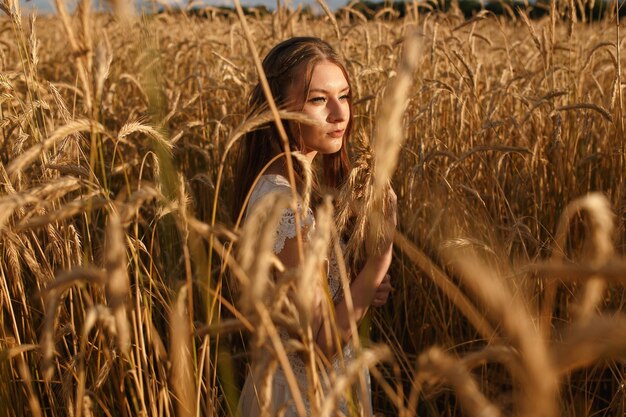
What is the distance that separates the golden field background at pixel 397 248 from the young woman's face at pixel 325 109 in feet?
0.93

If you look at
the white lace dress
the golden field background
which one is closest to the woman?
the white lace dress

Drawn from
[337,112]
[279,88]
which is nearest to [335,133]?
[337,112]

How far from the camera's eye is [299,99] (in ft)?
6.40

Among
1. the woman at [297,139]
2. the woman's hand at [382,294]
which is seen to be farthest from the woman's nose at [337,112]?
the woman's hand at [382,294]

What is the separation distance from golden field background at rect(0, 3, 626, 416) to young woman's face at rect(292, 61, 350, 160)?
28 cm

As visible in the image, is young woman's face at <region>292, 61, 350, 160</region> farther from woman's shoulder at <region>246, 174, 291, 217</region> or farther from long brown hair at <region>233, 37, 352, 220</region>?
woman's shoulder at <region>246, 174, 291, 217</region>

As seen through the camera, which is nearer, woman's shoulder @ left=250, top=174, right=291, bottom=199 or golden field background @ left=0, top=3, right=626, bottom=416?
golden field background @ left=0, top=3, right=626, bottom=416

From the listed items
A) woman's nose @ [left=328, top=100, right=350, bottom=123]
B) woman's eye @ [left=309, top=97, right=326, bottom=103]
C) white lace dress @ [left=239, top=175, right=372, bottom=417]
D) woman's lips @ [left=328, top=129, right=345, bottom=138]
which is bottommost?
white lace dress @ [left=239, top=175, right=372, bottom=417]

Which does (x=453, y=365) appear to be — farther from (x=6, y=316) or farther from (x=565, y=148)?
(x=565, y=148)

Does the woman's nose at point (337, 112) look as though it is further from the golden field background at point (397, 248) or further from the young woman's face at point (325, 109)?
the golden field background at point (397, 248)

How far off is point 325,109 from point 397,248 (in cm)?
74

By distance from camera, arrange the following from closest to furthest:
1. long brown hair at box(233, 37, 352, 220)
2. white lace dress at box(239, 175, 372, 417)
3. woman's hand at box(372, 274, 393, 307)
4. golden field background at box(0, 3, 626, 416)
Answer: golden field background at box(0, 3, 626, 416) < white lace dress at box(239, 175, 372, 417) < woman's hand at box(372, 274, 393, 307) < long brown hair at box(233, 37, 352, 220)

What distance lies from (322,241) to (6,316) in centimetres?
148

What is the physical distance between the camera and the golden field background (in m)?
0.75
